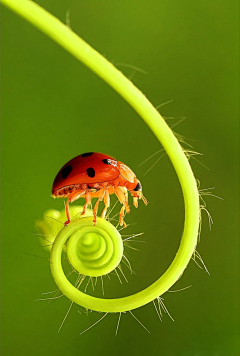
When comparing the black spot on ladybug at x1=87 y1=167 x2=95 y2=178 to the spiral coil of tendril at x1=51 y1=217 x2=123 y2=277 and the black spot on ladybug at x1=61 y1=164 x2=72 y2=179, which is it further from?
the spiral coil of tendril at x1=51 y1=217 x2=123 y2=277

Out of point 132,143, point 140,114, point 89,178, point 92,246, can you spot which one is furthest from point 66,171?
point 132,143

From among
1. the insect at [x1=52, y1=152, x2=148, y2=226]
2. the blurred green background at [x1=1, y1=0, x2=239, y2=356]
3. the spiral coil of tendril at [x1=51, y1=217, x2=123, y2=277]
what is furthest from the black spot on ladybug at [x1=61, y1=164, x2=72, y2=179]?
the blurred green background at [x1=1, y1=0, x2=239, y2=356]

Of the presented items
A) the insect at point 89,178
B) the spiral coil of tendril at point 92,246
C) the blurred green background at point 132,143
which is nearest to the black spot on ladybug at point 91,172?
the insect at point 89,178

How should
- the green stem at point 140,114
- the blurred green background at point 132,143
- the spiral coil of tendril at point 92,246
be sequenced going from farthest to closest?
the blurred green background at point 132,143, the spiral coil of tendril at point 92,246, the green stem at point 140,114

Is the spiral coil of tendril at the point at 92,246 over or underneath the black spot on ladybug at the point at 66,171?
underneath

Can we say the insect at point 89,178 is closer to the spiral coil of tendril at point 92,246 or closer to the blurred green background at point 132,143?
the spiral coil of tendril at point 92,246

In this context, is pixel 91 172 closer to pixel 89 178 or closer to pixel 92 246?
pixel 89 178
